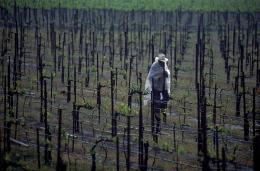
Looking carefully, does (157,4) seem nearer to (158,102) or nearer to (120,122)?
(120,122)

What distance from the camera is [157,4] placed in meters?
37.2

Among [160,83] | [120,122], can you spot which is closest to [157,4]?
[120,122]

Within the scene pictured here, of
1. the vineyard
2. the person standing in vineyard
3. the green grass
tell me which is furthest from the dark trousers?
the green grass

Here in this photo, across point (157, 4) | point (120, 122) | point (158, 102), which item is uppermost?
point (157, 4)

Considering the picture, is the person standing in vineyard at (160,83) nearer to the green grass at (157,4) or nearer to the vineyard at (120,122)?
the vineyard at (120,122)

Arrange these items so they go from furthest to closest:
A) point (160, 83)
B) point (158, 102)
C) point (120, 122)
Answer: point (120, 122) → point (158, 102) → point (160, 83)

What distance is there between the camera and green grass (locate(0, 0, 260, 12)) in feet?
116

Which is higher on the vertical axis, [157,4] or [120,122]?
[157,4]

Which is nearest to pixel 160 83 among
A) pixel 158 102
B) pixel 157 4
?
pixel 158 102

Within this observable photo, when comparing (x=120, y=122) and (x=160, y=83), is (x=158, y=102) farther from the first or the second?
(x=120, y=122)

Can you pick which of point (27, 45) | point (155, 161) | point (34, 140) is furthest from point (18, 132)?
point (27, 45)

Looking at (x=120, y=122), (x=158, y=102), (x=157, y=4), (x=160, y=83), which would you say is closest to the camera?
(x=160, y=83)

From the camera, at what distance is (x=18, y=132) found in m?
12.0

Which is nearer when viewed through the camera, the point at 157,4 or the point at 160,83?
the point at 160,83
